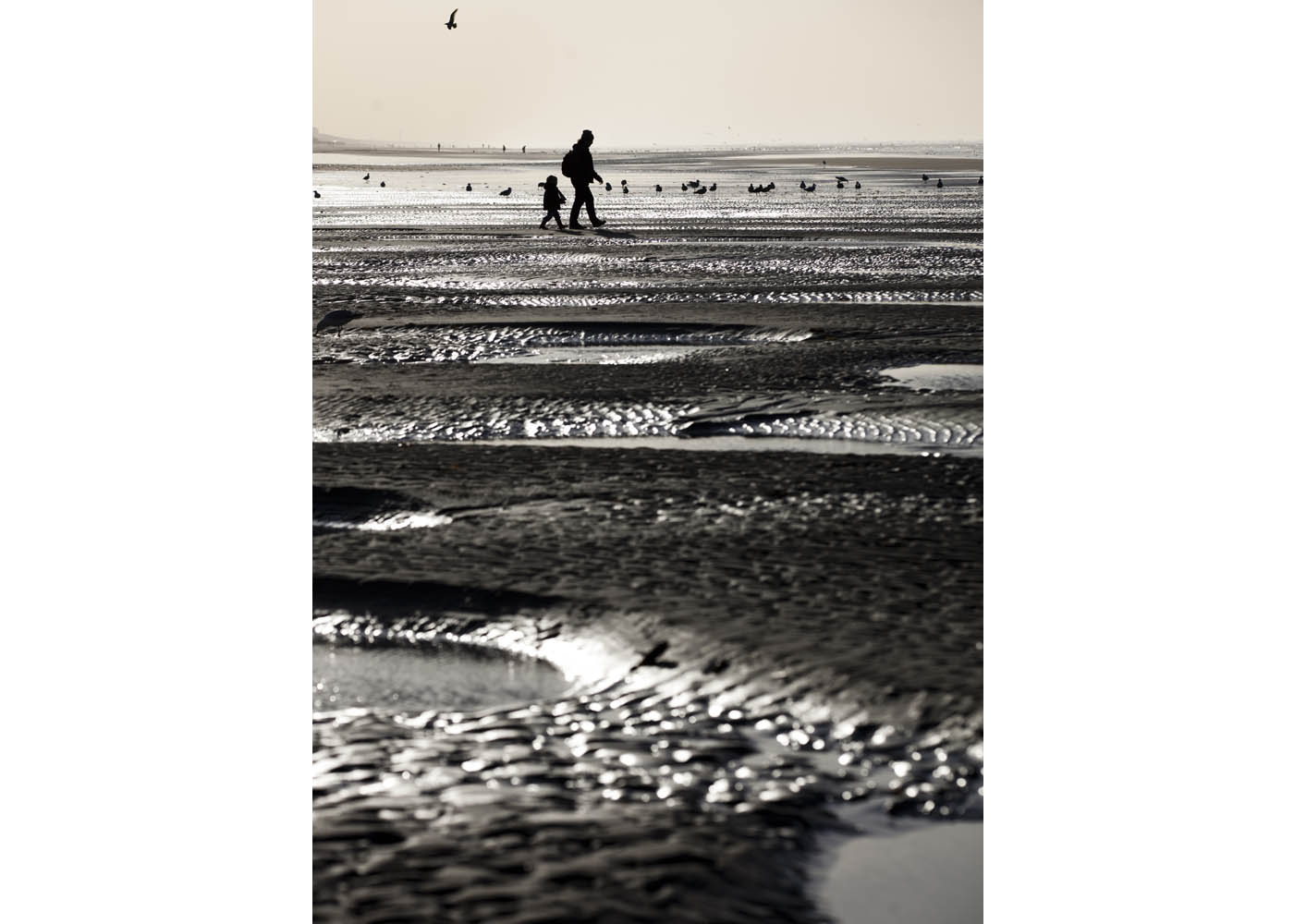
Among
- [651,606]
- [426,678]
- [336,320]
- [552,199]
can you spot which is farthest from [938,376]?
[552,199]

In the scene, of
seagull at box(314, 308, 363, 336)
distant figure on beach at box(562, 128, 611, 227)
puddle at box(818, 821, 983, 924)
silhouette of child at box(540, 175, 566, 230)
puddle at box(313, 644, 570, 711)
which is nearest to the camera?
puddle at box(818, 821, 983, 924)

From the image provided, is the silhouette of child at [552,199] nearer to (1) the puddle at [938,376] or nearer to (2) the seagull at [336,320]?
(2) the seagull at [336,320]

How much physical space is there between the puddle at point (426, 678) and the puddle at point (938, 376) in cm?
361

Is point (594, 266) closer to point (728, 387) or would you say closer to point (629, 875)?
point (728, 387)

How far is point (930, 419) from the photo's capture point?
19.3 feet

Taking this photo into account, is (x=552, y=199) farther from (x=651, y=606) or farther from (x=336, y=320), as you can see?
(x=651, y=606)

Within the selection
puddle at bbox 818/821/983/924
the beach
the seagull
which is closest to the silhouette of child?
the seagull

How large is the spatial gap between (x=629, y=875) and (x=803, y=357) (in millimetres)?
5402

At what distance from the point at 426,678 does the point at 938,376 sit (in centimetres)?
411

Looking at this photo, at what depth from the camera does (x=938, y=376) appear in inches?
272

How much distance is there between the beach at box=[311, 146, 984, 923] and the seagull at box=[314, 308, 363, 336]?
0.16 m

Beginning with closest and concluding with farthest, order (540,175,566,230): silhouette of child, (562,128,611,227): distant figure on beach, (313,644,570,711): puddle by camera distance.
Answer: (313,644,570,711): puddle, (562,128,611,227): distant figure on beach, (540,175,566,230): silhouette of child

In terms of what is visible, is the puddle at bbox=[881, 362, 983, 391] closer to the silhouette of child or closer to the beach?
the beach

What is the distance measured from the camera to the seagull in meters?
9.15
